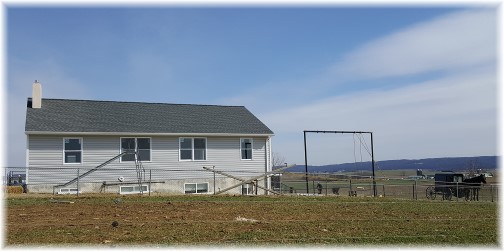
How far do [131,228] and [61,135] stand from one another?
45.0 feet

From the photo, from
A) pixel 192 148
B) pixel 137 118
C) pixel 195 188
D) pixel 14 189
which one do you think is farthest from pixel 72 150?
pixel 195 188

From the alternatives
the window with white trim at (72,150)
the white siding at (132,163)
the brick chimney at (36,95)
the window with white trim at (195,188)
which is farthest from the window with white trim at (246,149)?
the brick chimney at (36,95)

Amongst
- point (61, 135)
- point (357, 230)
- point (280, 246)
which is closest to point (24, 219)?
point (280, 246)

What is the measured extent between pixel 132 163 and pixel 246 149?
6120mm

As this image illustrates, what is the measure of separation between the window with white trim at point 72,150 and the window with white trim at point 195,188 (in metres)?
5.24

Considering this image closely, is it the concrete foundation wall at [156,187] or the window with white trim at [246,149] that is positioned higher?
the window with white trim at [246,149]

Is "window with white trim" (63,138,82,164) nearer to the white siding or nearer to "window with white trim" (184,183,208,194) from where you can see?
the white siding

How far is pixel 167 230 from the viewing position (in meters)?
9.71

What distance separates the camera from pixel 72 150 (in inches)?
883

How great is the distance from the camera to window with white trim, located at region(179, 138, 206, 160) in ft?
81.8

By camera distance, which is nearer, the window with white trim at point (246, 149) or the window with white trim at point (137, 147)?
the window with white trim at point (137, 147)

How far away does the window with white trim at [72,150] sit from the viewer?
73.1 feet

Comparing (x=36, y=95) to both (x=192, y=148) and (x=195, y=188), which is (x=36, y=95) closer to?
(x=192, y=148)

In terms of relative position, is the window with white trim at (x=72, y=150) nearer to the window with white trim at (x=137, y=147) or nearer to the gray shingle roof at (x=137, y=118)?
the gray shingle roof at (x=137, y=118)
